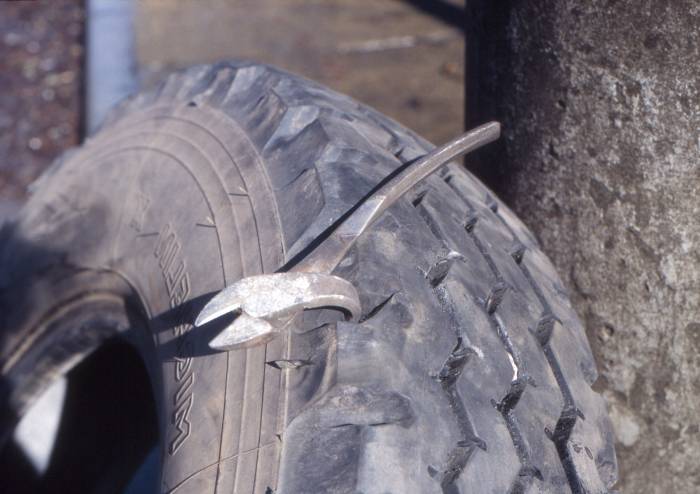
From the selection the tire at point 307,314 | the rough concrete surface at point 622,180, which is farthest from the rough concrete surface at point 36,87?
the rough concrete surface at point 622,180

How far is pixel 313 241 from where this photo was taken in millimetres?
1131

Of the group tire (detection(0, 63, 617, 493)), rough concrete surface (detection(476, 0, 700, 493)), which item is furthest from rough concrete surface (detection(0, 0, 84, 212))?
rough concrete surface (detection(476, 0, 700, 493))

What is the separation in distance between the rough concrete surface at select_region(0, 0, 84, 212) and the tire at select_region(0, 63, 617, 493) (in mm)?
1840

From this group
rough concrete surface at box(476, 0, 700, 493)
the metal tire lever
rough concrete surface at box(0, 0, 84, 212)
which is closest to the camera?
the metal tire lever

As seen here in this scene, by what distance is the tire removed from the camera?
0.97 meters

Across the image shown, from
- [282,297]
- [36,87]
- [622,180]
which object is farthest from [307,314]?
[36,87]

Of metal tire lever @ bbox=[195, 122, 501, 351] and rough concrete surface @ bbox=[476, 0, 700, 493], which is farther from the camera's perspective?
rough concrete surface @ bbox=[476, 0, 700, 493]

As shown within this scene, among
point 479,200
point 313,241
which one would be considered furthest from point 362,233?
point 479,200

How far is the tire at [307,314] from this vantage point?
974mm

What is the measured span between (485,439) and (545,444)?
12 centimetres

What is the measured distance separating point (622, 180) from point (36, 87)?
3.55 m

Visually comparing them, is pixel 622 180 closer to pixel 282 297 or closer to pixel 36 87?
pixel 282 297

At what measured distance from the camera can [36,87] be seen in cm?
427

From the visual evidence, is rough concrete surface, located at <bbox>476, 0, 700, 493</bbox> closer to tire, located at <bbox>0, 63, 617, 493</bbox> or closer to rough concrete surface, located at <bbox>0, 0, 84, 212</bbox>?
tire, located at <bbox>0, 63, 617, 493</bbox>
